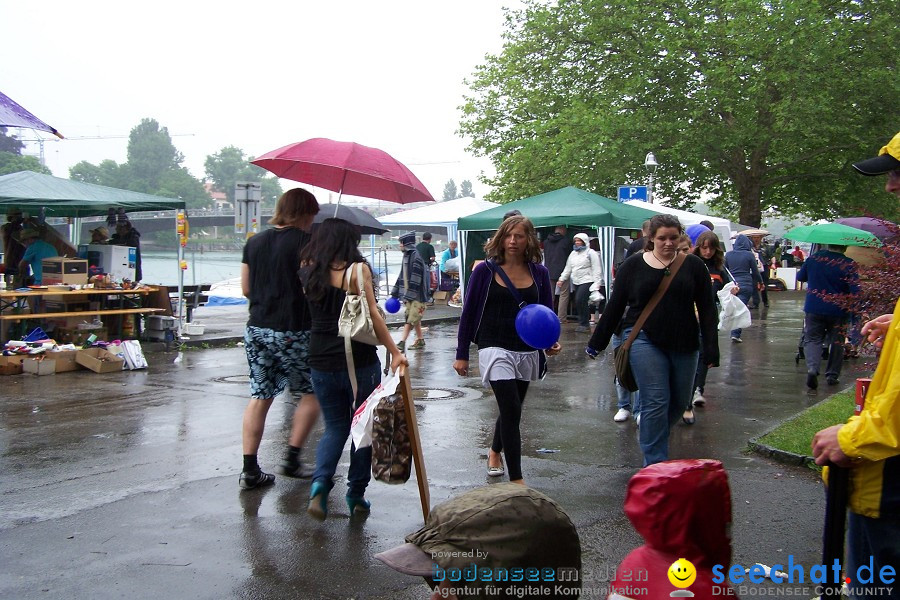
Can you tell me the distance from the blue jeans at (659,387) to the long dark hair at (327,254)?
1918 millimetres

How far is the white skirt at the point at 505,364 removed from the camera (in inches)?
217

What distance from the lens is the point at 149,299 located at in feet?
48.7

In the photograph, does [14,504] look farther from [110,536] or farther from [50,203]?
[50,203]

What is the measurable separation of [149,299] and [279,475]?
972 cm

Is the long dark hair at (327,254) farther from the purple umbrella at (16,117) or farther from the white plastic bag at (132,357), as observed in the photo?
the white plastic bag at (132,357)

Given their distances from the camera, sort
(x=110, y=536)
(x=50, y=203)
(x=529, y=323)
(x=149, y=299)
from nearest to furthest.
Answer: (x=110, y=536), (x=529, y=323), (x=50, y=203), (x=149, y=299)

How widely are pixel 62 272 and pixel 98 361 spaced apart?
2437mm

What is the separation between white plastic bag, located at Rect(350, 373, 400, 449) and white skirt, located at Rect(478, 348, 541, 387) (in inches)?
39.1

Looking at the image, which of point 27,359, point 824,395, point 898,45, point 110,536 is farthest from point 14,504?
point 898,45

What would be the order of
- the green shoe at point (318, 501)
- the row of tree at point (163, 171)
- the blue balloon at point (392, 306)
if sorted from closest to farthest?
the green shoe at point (318, 501) < the blue balloon at point (392, 306) < the row of tree at point (163, 171)

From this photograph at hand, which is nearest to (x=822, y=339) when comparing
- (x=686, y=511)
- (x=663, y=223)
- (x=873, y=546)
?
(x=663, y=223)

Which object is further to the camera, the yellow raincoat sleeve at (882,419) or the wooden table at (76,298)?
the wooden table at (76,298)

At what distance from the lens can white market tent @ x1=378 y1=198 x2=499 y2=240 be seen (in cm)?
2525

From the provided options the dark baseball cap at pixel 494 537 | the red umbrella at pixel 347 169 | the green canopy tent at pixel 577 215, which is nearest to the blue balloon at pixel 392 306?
the red umbrella at pixel 347 169
